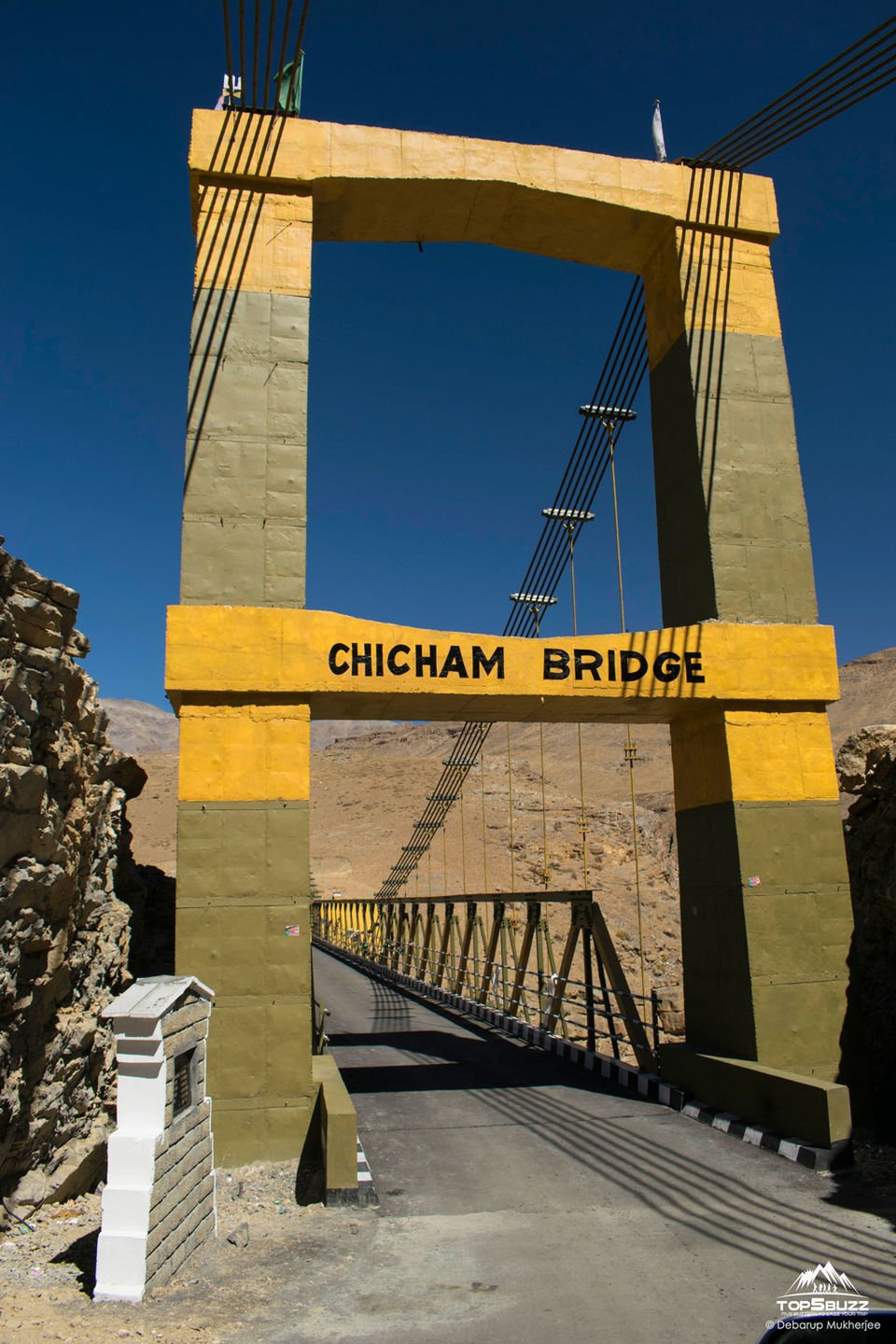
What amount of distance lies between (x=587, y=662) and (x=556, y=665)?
40 cm

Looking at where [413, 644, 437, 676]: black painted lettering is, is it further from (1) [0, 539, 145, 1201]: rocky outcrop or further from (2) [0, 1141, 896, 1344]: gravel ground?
(2) [0, 1141, 896, 1344]: gravel ground

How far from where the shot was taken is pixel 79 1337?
17.7ft

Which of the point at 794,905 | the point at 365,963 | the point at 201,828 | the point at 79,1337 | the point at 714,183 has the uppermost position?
the point at 714,183

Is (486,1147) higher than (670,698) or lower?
lower

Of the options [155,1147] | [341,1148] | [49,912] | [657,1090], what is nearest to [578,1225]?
[341,1148]

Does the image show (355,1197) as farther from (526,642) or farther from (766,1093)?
(526,642)

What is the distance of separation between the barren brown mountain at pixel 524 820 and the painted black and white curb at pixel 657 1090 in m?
5.08

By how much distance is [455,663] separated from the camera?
1120 cm

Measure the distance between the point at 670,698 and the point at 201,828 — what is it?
19.3ft

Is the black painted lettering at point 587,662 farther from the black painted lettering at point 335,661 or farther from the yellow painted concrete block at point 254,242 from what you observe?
the yellow painted concrete block at point 254,242

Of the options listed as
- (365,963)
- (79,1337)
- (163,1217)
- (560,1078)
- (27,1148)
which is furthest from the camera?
(365,963)

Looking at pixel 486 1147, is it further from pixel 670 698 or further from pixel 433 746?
pixel 433 746

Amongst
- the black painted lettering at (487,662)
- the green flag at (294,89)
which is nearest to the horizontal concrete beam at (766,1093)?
the black painted lettering at (487,662)

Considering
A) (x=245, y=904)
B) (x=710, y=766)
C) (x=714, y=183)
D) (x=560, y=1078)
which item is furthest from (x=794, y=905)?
(x=714, y=183)
